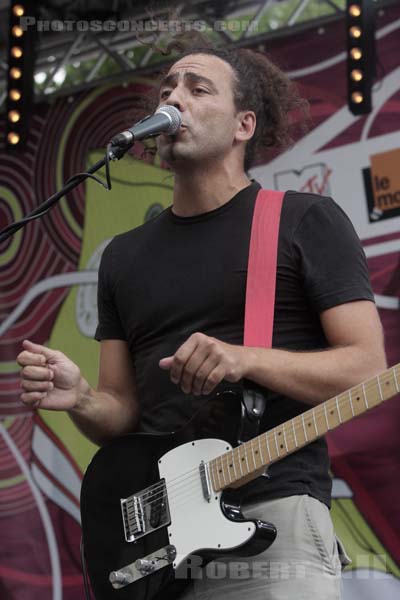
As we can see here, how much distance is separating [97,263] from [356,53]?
4.67ft

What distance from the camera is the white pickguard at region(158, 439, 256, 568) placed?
2154mm

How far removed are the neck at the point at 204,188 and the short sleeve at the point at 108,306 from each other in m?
0.25

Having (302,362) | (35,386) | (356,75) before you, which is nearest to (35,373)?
(35,386)

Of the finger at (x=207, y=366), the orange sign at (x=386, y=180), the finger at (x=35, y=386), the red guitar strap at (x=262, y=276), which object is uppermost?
the orange sign at (x=386, y=180)

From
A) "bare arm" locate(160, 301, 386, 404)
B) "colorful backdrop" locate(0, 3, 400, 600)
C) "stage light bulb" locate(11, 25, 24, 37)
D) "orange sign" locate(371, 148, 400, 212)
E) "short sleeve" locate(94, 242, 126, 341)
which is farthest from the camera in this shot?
"stage light bulb" locate(11, 25, 24, 37)

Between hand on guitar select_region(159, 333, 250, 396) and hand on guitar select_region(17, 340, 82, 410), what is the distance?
0.35m

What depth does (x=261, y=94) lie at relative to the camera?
2.99m

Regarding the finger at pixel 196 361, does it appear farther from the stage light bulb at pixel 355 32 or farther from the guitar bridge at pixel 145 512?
the stage light bulb at pixel 355 32

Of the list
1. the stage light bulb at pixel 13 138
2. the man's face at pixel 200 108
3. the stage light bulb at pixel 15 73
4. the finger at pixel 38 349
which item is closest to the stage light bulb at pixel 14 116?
the stage light bulb at pixel 13 138

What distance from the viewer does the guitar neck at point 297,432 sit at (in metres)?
2.02

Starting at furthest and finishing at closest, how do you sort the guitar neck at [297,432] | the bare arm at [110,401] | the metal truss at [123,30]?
the metal truss at [123,30] → the bare arm at [110,401] → the guitar neck at [297,432]

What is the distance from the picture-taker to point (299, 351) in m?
2.33
